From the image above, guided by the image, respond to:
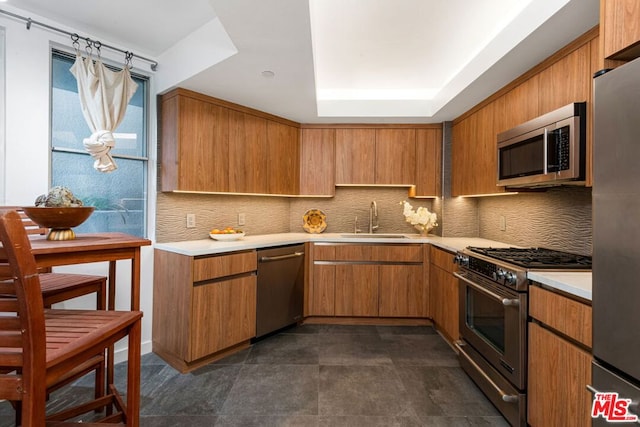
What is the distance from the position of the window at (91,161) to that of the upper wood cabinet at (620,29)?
3.02 meters

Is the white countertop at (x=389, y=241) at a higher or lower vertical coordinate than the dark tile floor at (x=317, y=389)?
higher

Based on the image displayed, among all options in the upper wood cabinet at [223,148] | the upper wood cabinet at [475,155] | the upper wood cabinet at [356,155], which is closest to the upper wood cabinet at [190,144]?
the upper wood cabinet at [223,148]

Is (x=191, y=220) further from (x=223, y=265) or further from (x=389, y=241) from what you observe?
(x=389, y=241)

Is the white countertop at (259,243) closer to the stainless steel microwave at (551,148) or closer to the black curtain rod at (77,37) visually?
the stainless steel microwave at (551,148)

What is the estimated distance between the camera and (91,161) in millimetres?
2301

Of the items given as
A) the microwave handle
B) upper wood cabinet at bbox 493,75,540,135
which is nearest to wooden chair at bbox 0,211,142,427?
the microwave handle

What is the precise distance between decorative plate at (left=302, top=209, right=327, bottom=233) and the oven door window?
189cm

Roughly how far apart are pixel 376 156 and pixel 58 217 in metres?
2.96

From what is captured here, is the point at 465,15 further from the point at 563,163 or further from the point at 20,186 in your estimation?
the point at 20,186

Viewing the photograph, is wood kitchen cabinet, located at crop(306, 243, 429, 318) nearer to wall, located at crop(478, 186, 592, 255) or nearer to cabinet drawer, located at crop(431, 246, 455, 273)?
cabinet drawer, located at crop(431, 246, 455, 273)

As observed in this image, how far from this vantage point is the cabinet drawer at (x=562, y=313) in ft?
4.10

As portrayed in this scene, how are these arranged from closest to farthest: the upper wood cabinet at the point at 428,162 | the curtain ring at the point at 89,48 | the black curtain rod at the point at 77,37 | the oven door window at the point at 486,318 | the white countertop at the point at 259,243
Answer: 1. the oven door window at the point at 486,318
2. the black curtain rod at the point at 77,37
3. the curtain ring at the point at 89,48
4. the white countertop at the point at 259,243
5. the upper wood cabinet at the point at 428,162

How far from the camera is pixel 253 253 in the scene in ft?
8.65

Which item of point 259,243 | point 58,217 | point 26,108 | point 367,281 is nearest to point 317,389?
point 259,243
